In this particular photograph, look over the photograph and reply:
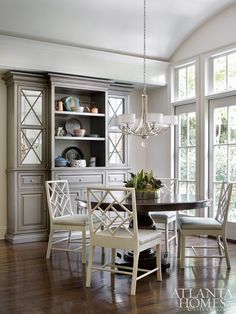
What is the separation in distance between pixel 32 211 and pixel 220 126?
9.54ft

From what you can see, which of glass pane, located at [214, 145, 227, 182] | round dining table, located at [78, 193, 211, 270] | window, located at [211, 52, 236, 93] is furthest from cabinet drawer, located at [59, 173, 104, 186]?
window, located at [211, 52, 236, 93]

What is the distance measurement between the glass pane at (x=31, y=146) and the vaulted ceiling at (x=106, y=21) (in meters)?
1.31

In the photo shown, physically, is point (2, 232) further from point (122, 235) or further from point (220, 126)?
point (220, 126)

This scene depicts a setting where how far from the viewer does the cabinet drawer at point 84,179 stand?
18.6 feet

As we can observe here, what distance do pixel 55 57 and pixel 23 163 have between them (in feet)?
5.05

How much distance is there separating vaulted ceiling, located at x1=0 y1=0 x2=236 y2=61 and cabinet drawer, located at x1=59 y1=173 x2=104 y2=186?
190 centimetres

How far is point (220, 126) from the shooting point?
5.62m

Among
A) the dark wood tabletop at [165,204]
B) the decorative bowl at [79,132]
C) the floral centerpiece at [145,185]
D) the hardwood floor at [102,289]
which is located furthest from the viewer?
the decorative bowl at [79,132]

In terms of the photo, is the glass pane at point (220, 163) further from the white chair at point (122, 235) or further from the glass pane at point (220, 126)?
the white chair at point (122, 235)

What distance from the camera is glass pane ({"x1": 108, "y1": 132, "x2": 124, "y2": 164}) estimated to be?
20.4ft

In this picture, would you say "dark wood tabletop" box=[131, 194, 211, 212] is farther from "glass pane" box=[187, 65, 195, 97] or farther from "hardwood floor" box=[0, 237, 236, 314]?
"glass pane" box=[187, 65, 195, 97]

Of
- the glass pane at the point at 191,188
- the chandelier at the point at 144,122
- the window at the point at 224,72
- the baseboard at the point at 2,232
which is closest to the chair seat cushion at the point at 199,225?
the chandelier at the point at 144,122

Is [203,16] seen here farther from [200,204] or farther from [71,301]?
[71,301]

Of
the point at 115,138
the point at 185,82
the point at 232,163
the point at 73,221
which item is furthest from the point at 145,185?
the point at 185,82
